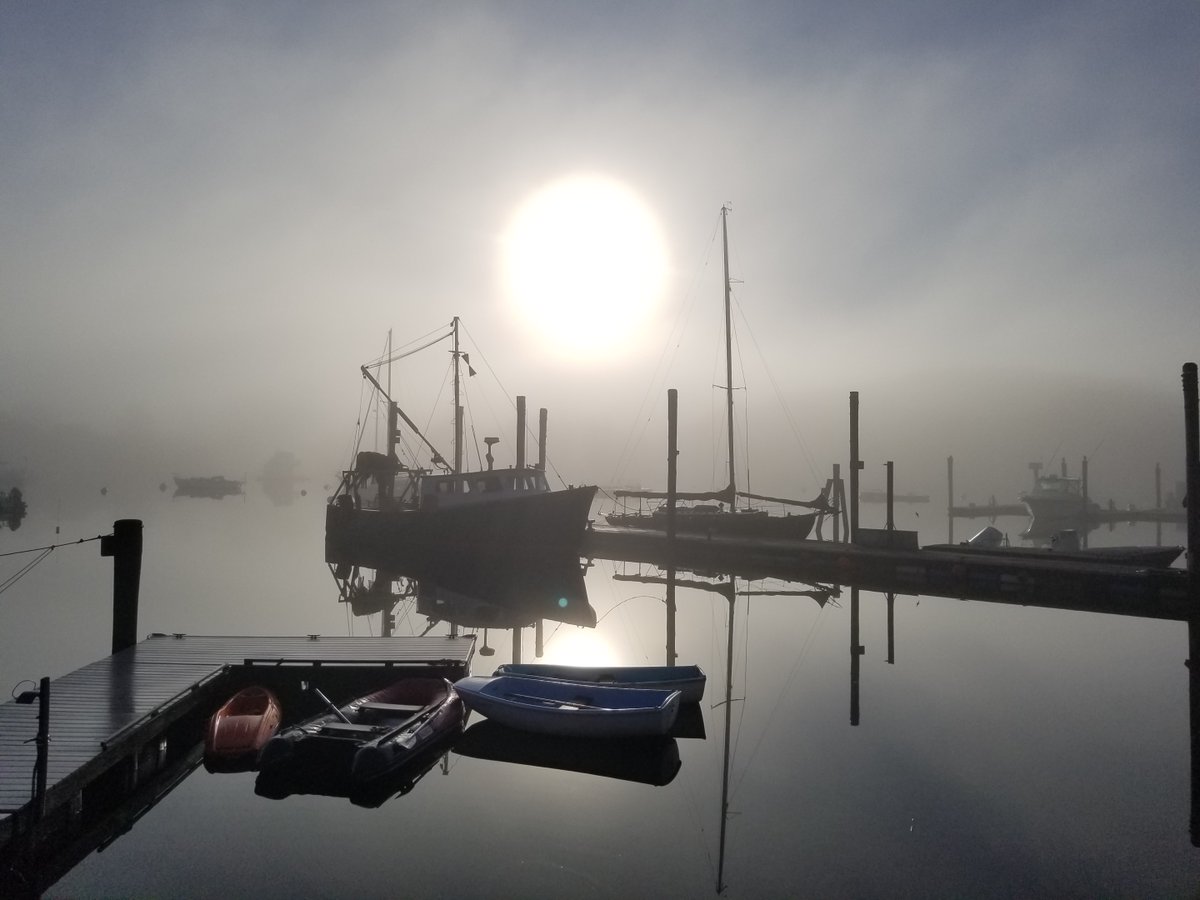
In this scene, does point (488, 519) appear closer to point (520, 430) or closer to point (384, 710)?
point (520, 430)

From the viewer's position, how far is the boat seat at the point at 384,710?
42.7 feet

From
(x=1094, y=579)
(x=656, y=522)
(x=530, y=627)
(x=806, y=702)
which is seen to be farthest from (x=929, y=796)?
(x=656, y=522)

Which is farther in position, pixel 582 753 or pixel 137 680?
pixel 137 680

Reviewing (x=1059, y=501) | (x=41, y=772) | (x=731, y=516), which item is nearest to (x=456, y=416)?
(x=731, y=516)

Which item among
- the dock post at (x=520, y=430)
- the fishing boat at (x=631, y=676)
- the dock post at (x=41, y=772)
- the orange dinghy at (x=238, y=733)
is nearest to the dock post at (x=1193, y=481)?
the fishing boat at (x=631, y=676)

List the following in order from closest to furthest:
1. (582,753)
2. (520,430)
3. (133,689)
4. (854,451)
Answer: (133,689)
(582,753)
(854,451)
(520,430)

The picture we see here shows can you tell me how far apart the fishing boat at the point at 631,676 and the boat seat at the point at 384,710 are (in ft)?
7.98

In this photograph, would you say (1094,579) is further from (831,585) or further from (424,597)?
(424,597)

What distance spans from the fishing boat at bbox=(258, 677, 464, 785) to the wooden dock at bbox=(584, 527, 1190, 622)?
2164 centimetres

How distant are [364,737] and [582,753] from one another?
3.81 metres

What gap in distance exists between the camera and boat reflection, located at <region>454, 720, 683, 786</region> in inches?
490

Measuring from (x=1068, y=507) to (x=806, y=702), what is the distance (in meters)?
82.8

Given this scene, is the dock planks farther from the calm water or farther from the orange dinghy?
the calm water

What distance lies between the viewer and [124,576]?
15.9 meters
